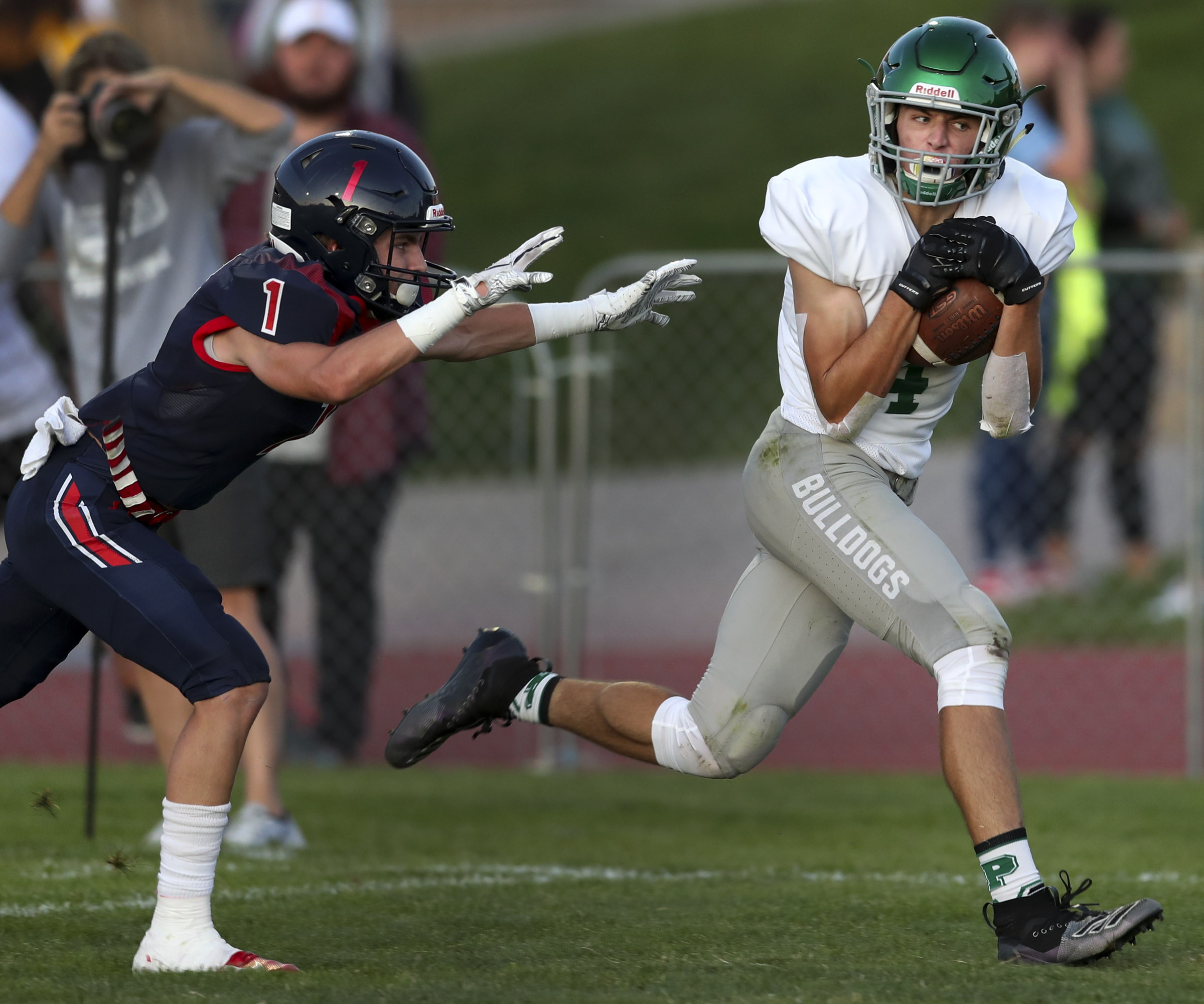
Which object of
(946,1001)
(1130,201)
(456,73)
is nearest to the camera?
(946,1001)

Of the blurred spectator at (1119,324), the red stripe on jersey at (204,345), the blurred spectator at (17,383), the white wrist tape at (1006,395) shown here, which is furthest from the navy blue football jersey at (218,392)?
the blurred spectator at (1119,324)

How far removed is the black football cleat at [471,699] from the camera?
432 centimetres

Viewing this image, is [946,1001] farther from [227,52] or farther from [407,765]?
[227,52]

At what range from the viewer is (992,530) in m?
8.33

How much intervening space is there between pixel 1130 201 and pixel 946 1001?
6.77 meters

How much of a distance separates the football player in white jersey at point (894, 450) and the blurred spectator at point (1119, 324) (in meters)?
4.15

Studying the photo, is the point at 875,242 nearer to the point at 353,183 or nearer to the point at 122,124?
the point at 353,183

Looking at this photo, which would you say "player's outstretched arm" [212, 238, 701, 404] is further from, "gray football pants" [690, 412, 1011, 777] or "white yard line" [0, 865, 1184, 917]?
"white yard line" [0, 865, 1184, 917]

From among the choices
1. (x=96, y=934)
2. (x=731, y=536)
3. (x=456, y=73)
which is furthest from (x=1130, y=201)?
(x=456, y=73)

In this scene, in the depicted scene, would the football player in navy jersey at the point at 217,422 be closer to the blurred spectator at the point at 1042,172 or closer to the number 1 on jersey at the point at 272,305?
the number 1 on jersey at the point at 272,305

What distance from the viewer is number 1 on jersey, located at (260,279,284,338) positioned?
3590 mm

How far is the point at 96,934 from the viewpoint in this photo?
409 centimetres

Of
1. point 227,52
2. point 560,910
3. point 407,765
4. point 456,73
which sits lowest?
point 456,73

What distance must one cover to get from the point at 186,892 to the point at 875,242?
1.93 metres
